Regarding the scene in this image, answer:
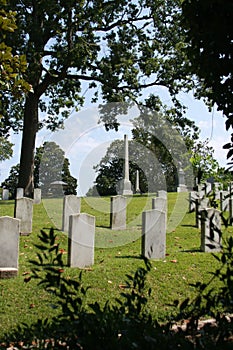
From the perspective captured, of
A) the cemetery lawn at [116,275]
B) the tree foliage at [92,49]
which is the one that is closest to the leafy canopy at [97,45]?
the tree foliage at [92,49]

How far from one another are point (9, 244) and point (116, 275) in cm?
189

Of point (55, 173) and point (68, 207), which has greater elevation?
point (55, 173)

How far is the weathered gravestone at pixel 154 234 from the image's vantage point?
8.07 m

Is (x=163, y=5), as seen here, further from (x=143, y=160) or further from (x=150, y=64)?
(x=143, y=160)

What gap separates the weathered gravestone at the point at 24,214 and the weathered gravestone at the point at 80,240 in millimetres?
3838

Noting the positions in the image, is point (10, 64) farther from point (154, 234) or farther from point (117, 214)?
point (117, 214)

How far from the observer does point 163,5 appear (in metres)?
22.1

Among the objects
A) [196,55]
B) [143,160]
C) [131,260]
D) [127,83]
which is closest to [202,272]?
[131,260]

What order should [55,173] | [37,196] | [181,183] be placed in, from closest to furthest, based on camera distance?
[37,196] → [55,173] → [181,183]

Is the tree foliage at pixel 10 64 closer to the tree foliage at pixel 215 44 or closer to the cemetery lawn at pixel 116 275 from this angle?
the tree foliage at pixel 215 44

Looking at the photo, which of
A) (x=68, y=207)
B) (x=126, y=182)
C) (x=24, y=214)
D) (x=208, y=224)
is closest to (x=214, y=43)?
(x=208, y=224)

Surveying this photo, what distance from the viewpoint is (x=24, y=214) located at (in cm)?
1134

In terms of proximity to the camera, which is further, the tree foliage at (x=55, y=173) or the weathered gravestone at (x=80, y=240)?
the tree foliage at (x=55, y=173)

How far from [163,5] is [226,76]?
67.9 ft
